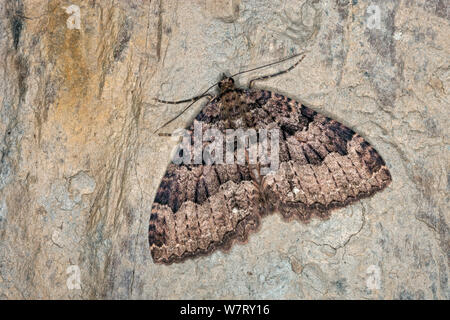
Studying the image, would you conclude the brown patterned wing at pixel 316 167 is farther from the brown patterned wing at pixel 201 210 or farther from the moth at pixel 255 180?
the brown patterned wing at pixel 201 210

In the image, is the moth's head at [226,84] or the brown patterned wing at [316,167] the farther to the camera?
the moth's head at [226,84]

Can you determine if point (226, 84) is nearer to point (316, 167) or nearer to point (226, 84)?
point (226, 84)

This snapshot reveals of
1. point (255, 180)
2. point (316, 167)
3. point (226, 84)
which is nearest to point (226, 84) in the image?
point (226, 84)

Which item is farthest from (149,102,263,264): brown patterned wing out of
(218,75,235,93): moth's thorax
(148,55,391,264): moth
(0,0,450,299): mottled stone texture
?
(218,75,235,93): moth's thorax

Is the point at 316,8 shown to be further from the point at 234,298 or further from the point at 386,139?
the point at 234,298

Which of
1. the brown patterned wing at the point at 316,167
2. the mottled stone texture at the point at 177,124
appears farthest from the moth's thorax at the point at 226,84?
the brown patterned wing at the point at 316,167

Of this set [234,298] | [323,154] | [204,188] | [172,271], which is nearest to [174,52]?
[204,188]

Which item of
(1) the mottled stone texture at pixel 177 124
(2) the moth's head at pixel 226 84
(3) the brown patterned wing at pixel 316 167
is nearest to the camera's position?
(3) the brown patterned wing at pixel 316 167
